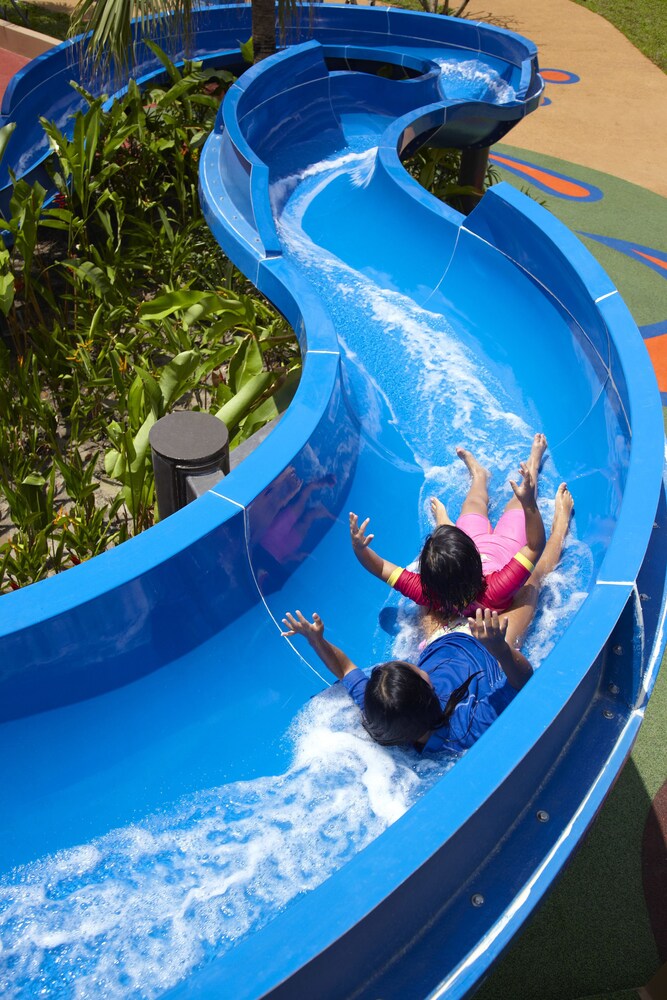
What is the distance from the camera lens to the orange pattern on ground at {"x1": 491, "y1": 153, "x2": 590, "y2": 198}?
895 centimetres

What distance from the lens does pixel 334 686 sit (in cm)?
323

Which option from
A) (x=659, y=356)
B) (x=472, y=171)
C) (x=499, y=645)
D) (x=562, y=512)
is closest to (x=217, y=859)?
(x=499, y=645)

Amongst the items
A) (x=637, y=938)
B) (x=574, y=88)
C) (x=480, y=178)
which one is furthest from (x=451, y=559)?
(x=574, y=88)

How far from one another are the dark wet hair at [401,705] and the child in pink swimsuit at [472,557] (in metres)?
0.52

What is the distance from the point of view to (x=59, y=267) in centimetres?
698

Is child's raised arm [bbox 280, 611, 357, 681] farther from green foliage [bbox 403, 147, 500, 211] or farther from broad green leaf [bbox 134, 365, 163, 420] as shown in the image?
green foliage [bbox 403, 147, 500, 211]

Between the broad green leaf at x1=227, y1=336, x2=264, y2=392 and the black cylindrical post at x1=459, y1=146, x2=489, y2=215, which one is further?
the black cylindrical post at x1=459, y1=146, x2=489, y2=215

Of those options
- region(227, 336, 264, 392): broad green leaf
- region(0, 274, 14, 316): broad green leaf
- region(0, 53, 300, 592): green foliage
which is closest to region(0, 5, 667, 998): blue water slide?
region(227, 336, 264, 392): broad green leaf

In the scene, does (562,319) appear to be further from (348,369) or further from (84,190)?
(84,190)

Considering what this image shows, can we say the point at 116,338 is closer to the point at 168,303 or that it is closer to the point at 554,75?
the point at 168,303

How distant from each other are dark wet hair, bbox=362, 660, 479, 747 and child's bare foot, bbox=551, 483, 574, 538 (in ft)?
3.55

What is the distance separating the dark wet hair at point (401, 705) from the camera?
2.71m

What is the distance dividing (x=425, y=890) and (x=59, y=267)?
243 inches

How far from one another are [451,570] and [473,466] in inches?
38.7
